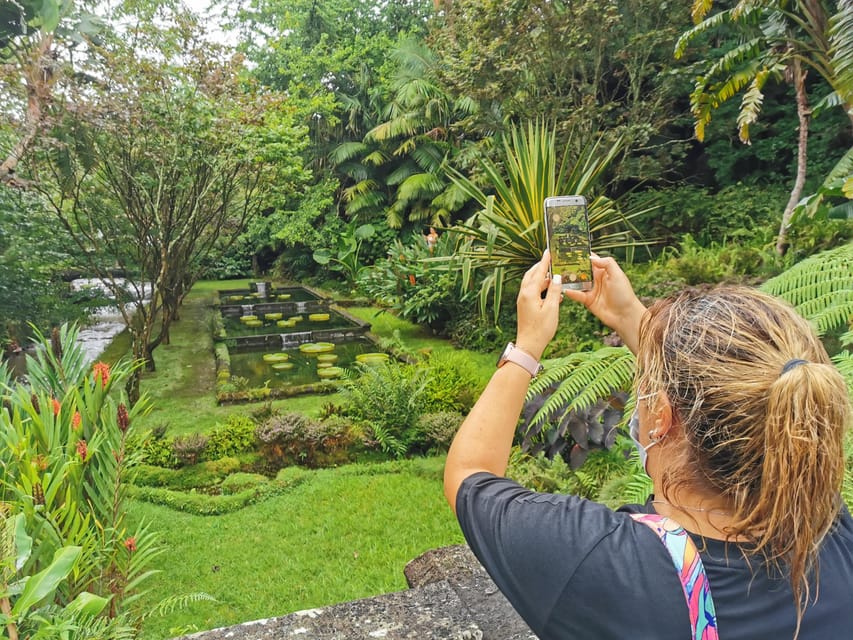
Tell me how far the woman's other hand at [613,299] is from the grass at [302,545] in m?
2.09

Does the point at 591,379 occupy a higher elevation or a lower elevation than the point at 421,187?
lower

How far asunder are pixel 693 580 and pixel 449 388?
441 centimetres

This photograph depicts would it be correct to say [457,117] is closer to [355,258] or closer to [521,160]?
[355,258]

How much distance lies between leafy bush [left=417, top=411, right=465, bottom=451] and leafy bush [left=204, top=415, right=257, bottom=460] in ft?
4.34

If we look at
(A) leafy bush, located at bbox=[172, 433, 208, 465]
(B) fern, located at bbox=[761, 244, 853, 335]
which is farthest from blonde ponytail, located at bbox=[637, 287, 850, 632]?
(A) leafy bush, located at bbox=[172, 433, 208, 465]

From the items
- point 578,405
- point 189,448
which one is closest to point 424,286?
point 189,448

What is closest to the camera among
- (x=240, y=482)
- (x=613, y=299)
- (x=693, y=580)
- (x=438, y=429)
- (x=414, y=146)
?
(x=693, y=580)

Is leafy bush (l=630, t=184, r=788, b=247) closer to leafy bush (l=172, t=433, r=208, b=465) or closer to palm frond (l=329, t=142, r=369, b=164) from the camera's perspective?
leafy bush (l=172, t=433, r=208, b=465)

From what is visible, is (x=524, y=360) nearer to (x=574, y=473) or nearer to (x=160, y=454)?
(x=574, y=473)

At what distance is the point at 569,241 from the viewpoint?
131cm

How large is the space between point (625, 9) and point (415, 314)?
16.0 feet

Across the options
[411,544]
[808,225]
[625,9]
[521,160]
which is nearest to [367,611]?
[411,544]

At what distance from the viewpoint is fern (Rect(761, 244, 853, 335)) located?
7.57 feet

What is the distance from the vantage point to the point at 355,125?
55.8 ft
